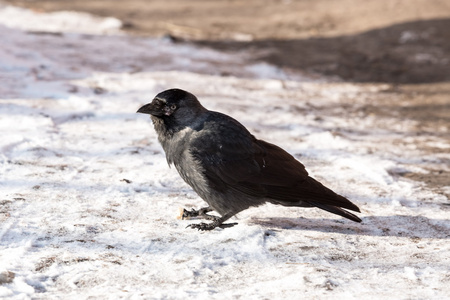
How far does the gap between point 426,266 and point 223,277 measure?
3.43 ft

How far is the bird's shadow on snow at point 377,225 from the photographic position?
11.9 feet

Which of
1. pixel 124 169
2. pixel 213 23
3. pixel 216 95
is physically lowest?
pixel 124 169

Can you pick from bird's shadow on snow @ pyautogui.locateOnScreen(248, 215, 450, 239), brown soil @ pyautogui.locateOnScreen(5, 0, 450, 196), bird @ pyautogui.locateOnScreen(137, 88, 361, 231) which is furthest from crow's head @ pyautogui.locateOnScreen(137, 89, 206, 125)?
brown soil @ pyautogui.locateOnScreen(5, 0, 450, 196)

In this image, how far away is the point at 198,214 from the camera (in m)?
3.77

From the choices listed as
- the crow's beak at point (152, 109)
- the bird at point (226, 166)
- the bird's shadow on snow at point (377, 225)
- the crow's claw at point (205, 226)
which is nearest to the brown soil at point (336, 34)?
the bird's shadow on snow at point (377, 225)

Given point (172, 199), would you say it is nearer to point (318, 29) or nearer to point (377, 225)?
point (377, 225)

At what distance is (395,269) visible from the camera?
10.3 ft

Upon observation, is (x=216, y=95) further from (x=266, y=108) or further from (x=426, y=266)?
(x=426, y=266)

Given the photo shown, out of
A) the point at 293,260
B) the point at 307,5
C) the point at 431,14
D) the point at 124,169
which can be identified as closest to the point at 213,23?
the point at 307,5

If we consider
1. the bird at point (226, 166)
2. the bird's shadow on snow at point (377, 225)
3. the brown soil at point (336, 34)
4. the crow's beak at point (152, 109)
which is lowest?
the bird's shadow on snow at point (377, 225)

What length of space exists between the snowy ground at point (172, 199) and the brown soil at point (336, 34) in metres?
0.73

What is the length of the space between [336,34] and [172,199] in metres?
6.56

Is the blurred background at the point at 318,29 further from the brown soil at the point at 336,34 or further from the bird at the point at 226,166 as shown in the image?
the bird at the point at 226,166

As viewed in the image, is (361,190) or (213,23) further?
(213,23)
